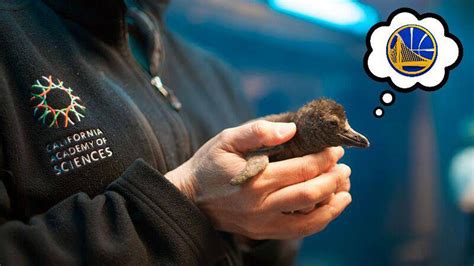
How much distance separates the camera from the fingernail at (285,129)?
0.66 meters

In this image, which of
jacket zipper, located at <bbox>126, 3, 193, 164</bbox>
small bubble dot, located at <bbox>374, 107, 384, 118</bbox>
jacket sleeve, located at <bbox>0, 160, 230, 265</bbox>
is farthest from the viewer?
jacket zipper, located at <bbox>126, 3, 193, 164</bbox>

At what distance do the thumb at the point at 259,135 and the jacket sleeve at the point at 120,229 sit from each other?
0.33 ft

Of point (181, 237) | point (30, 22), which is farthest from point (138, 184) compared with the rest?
point (30, 22)

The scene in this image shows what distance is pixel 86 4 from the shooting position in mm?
792

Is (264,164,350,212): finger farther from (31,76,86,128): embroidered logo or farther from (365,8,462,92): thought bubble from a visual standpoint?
(31,76,86,128): embroidered logo

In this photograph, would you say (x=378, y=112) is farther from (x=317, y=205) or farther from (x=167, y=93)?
(x=167, y=93)

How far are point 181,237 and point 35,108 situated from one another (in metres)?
0.27

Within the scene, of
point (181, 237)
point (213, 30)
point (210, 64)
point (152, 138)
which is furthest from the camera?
point (210, 64)

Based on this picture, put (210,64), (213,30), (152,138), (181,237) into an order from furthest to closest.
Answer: (210,64) < (213,30) < (152,138) < (181,237)

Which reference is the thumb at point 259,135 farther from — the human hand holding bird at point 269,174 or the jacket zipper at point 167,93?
the jacket zipper at point 167,93

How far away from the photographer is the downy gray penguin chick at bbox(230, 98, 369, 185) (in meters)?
0.67

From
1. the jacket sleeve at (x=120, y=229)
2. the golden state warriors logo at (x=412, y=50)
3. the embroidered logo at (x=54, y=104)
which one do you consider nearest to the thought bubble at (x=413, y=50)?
the golden state warriors logo at (x=412, y=50)

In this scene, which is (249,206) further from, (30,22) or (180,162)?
(30,22)

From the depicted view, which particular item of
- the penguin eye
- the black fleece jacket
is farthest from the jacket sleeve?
the penguin eye
